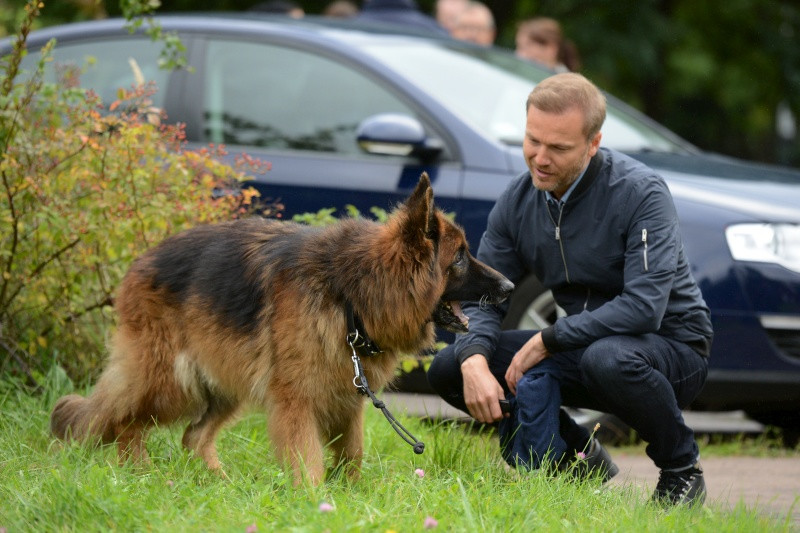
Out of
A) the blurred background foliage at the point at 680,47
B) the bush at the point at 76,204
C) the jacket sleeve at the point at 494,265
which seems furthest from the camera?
the blurred background foliage at the point at 680,47

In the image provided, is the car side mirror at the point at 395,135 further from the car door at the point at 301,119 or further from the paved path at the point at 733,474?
the paved path at the point at 733,474

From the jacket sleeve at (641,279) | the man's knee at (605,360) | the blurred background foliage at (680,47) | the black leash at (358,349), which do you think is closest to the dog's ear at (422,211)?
the black leash at (358,349)

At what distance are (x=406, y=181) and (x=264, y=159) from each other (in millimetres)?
844

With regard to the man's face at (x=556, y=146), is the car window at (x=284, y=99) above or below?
below

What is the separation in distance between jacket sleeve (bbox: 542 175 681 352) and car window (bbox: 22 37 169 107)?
11.0 feet

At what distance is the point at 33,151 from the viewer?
5.23 m

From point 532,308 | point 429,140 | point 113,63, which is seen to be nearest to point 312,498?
point 532,308

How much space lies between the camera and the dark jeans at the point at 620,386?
4273 millimetres

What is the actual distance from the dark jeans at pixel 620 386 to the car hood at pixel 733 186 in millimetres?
1442

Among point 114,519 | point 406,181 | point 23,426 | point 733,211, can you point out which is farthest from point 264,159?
point 114,519

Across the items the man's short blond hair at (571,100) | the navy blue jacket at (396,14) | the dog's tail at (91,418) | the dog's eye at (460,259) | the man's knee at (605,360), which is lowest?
the dog's tail at (91,418)

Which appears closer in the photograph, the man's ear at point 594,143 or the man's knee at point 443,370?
the man's ear at point 594,143

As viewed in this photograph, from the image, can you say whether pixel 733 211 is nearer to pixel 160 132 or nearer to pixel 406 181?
pixel 406 181

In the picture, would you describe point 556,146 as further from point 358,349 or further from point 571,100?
point 358,349
